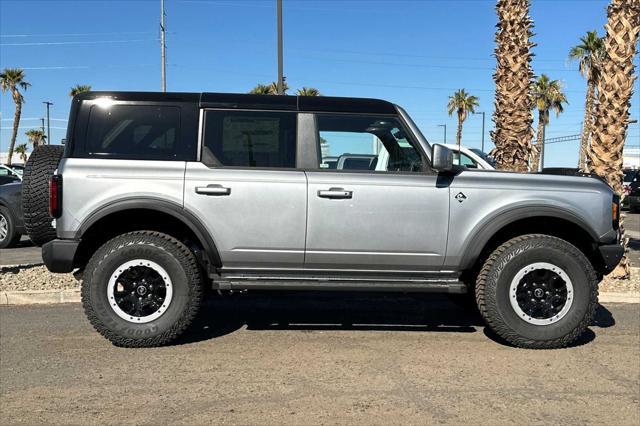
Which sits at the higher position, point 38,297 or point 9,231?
point 9,231

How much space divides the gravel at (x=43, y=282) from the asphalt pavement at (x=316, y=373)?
0.70 meters

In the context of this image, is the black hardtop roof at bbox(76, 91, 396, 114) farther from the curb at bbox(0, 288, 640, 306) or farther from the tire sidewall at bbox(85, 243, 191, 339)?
the curb at bbox(0, 288, 640, 306)

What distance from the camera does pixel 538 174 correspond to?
15.8 ft

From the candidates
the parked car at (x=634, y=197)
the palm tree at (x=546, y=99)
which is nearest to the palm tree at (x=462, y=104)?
the palm tree at (x=546, y=99)

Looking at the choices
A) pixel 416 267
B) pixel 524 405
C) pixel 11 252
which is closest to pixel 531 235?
pixel 416 267

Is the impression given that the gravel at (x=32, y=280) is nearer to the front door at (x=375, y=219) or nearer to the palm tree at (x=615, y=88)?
the front door at (x=375, y=219)

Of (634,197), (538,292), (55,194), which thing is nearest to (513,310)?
(538,292)

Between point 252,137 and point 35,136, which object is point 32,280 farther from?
point 35,136

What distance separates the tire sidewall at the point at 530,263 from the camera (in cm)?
461

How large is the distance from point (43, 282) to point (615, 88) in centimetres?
810

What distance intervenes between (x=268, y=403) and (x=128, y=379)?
1120mm

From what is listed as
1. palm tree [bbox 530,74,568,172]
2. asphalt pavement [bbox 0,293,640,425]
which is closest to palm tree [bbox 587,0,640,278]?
asphalt pavement [bbox 0,293,640,425]

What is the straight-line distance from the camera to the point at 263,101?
4719mm

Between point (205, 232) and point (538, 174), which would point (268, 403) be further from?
point (538, 174)
